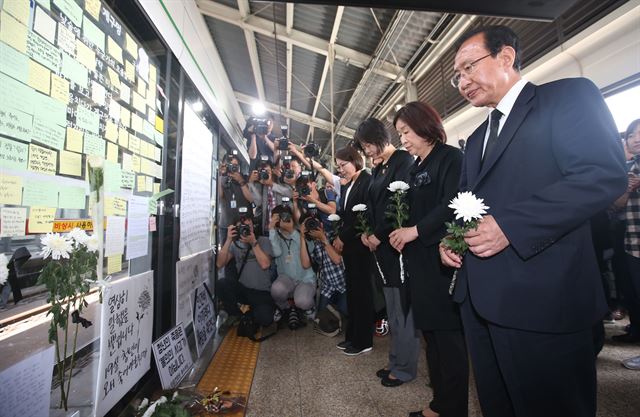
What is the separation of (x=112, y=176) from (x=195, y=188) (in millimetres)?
1079

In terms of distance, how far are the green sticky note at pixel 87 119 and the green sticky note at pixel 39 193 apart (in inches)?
11.6

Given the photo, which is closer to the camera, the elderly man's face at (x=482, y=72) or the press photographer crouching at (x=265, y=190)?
the elderly man's face at (x=482, y=72)

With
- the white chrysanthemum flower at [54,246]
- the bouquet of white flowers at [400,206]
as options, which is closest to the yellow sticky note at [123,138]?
the white chrysanthemum flower at [54,246]

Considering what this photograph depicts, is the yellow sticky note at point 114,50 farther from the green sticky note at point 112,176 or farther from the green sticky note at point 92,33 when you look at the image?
the green sticky note at point 112,176

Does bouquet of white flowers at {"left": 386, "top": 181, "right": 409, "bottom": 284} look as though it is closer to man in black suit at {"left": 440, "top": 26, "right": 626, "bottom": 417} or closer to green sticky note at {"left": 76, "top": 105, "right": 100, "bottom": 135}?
man in black suit at {"left": 440, "top": 26, "right": 626, "bottom": 417}

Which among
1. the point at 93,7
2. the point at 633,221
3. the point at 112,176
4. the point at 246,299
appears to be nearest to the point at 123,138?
the point at 112,176

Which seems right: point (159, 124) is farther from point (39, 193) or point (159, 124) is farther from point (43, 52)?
point (39, 193)

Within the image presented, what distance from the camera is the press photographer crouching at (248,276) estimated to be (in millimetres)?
2725

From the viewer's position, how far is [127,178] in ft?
5.12

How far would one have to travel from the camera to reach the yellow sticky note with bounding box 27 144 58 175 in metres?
0.99

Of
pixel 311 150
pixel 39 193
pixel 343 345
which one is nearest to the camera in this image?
pixel 39 193

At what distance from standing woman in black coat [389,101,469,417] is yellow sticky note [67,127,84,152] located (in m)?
1.42

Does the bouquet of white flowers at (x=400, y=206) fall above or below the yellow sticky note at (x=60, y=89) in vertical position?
below

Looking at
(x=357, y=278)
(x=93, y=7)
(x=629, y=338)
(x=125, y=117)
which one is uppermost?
(x=93, y=7)
